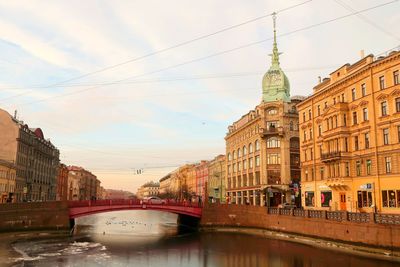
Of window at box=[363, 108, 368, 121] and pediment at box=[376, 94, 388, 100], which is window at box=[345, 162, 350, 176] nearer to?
window at box=[363, 108, 368, 121]

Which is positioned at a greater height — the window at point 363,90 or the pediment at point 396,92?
the window at point 363,90

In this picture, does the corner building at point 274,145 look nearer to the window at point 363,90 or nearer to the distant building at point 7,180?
the window at point 363,90

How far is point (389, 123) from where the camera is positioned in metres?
44.3

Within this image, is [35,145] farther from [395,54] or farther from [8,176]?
[395,54]

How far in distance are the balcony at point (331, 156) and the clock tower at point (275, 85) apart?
23.9m

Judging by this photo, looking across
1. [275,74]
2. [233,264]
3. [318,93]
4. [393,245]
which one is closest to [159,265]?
[233,264]

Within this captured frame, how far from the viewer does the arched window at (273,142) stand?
254 feet

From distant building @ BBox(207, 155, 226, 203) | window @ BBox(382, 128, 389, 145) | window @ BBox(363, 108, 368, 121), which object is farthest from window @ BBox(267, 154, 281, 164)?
distant building @ BBox(207, 155, 226, 203)

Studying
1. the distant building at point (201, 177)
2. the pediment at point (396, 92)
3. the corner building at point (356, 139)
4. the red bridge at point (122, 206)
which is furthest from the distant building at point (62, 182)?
the pediment at point (396, 92)

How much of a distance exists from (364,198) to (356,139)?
24.7 feet

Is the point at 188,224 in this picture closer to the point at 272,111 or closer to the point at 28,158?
the point at 272,111

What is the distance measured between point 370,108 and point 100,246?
36.3 m

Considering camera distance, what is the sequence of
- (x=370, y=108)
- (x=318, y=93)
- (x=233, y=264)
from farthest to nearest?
(x=318, y=93) → (x=370, y=108) → (x=233, y=264)

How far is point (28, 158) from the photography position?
307 ft
